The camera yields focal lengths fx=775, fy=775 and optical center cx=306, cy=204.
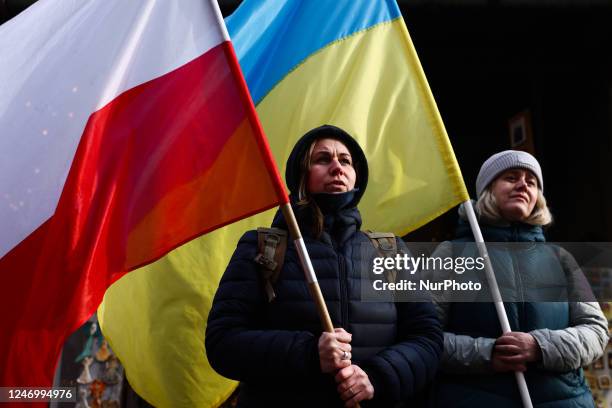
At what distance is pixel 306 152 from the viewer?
291cm

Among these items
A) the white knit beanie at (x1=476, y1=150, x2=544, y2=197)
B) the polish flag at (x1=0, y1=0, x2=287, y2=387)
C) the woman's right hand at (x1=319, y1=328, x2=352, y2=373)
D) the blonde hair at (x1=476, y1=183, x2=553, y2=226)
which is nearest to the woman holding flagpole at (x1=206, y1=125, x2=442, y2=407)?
the woman's right hand at (x1=319, y1=328, x2=352, y2=373)

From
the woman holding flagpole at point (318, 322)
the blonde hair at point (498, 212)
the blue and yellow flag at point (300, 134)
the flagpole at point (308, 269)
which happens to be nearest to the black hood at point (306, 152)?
the woman holding flagpole at point (318, 322)

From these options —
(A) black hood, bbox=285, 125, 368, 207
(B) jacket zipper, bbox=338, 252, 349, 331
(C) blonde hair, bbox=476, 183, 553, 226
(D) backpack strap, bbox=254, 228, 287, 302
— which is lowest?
(B) jacket zipper, bbox=338, 252, 349, 331

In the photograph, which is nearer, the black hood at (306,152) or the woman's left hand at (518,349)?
the woman's left hand at (518,349)

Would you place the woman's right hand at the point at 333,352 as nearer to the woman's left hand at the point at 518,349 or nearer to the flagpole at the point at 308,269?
the flagpole at the point at 308,269

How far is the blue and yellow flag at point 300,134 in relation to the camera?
326 centimetres

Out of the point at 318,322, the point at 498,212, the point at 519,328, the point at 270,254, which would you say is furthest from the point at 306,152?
the point at 519,328

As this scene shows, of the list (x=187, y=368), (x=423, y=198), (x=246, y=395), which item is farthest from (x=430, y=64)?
(x=246, y=395)

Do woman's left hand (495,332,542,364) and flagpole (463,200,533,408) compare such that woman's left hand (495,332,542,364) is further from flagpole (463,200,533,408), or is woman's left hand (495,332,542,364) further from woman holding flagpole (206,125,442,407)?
woman holding flagpole (206,125,442,407)

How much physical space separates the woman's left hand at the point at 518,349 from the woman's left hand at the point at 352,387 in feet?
2.07

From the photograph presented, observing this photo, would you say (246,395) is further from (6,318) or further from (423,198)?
(423,198)

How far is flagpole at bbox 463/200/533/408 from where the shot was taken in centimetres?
275

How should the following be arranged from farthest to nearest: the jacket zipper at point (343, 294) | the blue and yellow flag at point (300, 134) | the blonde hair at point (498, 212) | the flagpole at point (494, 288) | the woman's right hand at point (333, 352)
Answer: the blue and yellow flag at point (300, 134), the blonde hair at point (498, 212), the flagpole at point (494, 288), the jacket zipper at point (343, 294), the woman's right hand at point (333, 352)

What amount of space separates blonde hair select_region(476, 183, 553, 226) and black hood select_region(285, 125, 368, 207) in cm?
54
